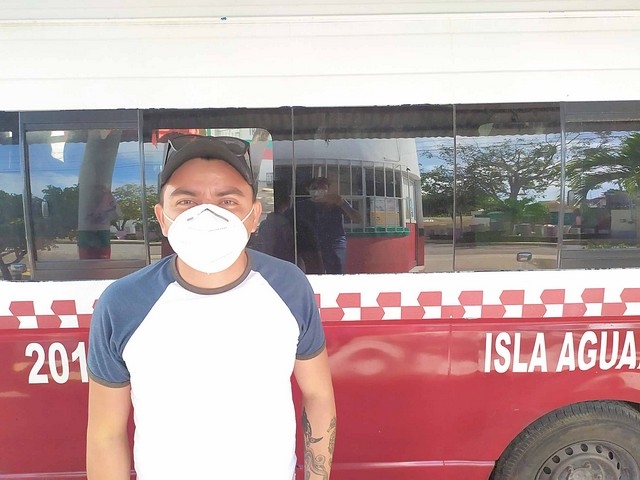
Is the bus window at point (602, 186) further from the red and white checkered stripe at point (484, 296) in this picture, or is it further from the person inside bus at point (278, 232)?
the person inside bus at point (278, 232)

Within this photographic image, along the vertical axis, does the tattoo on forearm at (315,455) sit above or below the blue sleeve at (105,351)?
below

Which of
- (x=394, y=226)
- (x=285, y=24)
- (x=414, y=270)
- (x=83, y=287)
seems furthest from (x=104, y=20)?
(x=414, y=270)

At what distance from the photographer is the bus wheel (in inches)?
96.2

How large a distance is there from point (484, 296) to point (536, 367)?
0.43 m

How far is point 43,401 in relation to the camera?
7.61 feet

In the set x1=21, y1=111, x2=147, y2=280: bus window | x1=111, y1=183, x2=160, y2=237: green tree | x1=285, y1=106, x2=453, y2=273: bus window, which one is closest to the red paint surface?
x1=285, y1=106, x2=453, y2=273: bus window

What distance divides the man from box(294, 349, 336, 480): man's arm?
0.29 ft

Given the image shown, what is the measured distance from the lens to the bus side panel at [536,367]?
235 cm

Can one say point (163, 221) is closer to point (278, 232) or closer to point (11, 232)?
point (278, 232)

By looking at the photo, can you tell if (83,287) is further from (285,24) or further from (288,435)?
(285,24)

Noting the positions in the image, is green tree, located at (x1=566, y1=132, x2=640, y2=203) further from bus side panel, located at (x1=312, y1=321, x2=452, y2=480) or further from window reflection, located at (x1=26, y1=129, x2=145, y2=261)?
window reflection, located at (x1=26, y1=129, x2=145, y2=261)

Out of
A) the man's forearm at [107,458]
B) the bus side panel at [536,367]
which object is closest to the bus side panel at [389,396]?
the bus side panel at [536,367]

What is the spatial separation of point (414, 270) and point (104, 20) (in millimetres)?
1842

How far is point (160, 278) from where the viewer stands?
59.3 inches
